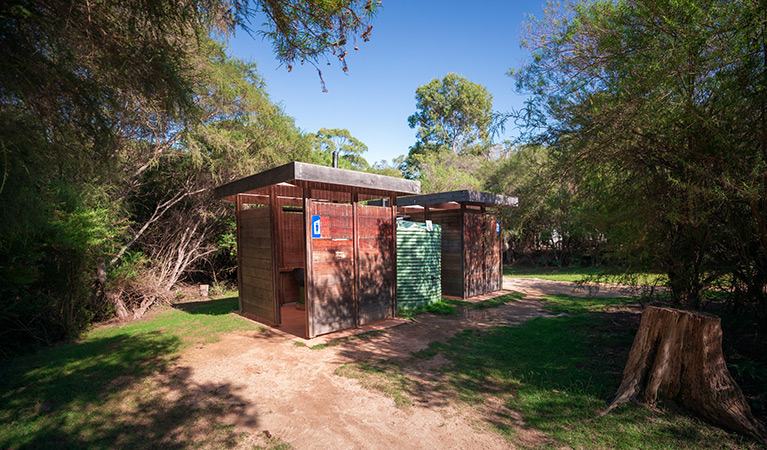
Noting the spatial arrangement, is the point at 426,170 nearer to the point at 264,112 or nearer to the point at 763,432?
the point at 264,112

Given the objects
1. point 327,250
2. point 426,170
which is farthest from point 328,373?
point 426,170

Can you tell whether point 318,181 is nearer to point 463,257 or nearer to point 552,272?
point 463,257

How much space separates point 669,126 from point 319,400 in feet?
14.7

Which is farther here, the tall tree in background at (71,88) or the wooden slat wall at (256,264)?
the wooden slat wall at (256,264)

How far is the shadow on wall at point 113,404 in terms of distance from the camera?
259 cm

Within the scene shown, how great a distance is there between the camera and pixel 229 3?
2.99 m

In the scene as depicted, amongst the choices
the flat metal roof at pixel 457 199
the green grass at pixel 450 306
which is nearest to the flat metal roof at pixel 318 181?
the flat metal roof at pixel 457 199

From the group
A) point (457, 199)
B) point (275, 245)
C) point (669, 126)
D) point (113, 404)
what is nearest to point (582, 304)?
point (457, 199)

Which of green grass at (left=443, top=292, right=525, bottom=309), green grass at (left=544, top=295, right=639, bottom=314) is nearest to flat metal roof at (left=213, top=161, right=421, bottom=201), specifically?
green grass at (left=443, top=292, right=525, bottom=309)

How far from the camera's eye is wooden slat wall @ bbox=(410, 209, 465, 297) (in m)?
8.56

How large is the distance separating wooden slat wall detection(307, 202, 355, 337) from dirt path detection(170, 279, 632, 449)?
57 centimetres

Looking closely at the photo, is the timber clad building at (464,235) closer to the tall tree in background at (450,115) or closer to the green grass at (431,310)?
the green grass at (431,310)

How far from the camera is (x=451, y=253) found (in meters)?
8.70

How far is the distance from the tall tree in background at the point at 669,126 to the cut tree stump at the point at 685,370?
43.1 inches
